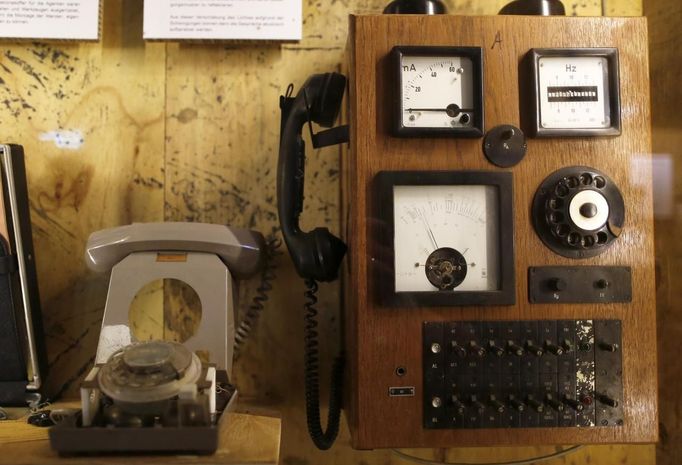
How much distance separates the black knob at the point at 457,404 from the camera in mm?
1054

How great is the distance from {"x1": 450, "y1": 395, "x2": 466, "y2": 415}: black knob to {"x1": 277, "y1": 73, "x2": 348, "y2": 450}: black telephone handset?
29cm

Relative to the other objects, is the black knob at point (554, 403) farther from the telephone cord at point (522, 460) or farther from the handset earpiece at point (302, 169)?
the handset earpiece at point (302, 169)

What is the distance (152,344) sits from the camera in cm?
92

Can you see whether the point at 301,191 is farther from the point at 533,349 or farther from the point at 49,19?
the point at 49,19

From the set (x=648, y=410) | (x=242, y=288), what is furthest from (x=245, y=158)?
(x=648, y=410)

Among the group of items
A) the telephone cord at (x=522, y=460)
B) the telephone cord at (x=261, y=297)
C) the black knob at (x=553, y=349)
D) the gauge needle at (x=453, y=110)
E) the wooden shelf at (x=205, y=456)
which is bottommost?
the telephone cord at (x=522, y=460)

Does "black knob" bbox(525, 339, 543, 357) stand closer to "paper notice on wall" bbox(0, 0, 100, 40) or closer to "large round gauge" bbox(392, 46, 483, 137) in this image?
"large round gauge" bbox(392, 46, 483, 137)

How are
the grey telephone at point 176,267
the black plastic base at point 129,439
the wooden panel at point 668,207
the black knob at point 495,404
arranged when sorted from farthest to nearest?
the wooden panel at point 668,207
the grey telephone at point 176,267
the black knob at point 495,404
the black plastic base at point 129,439

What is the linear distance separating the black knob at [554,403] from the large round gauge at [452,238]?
0.18 meters

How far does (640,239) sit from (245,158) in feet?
2.74

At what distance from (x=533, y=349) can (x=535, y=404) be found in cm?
9

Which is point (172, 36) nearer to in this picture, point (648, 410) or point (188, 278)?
point (188, 278)

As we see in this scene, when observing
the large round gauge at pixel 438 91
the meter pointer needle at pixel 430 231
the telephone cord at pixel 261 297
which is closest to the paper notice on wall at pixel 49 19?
the telephone cord at pixel 261 297

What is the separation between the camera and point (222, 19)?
1.35 meters
